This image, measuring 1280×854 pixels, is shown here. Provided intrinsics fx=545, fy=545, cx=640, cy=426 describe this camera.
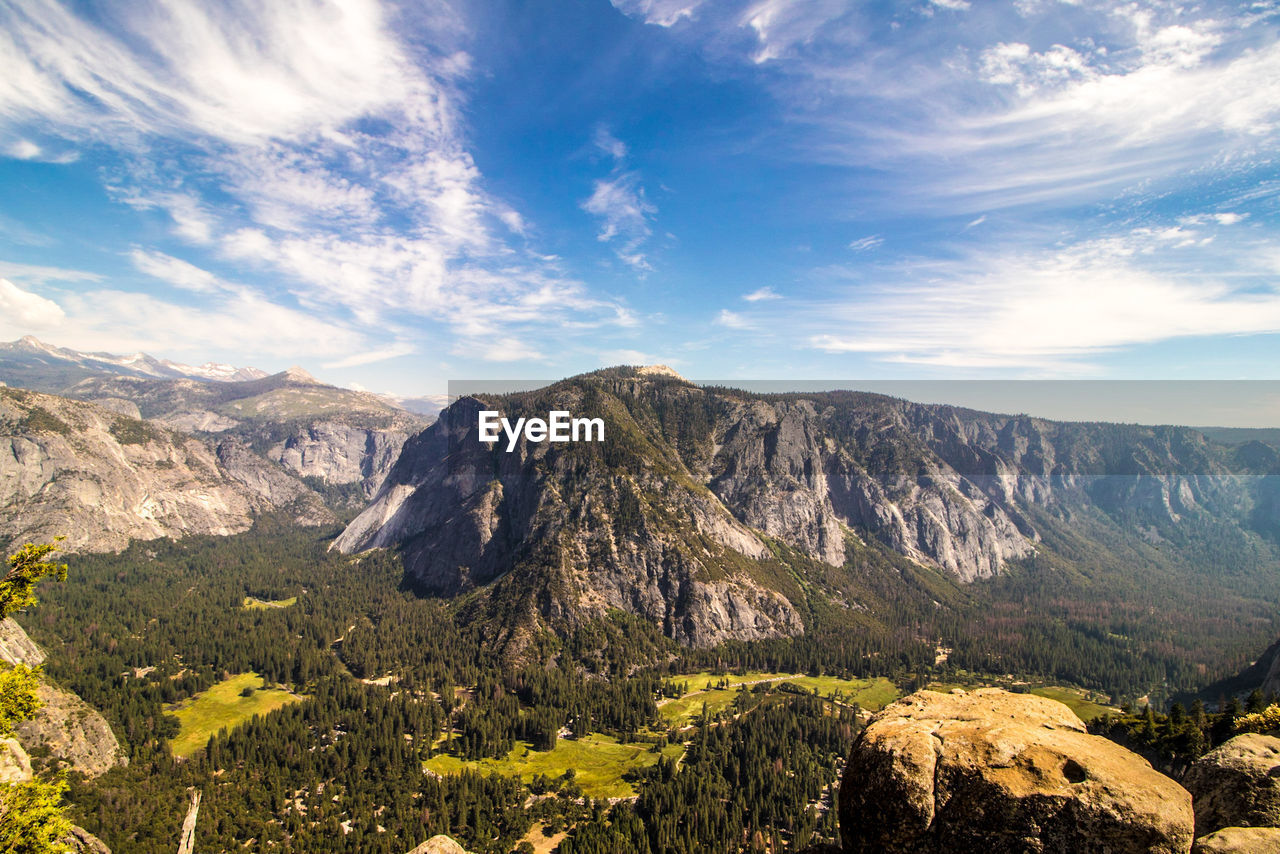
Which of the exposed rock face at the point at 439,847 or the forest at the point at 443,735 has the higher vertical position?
the exposed rock face at the point at 439,847

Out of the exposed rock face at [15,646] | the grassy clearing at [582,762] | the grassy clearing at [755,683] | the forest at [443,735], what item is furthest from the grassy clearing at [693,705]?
the exposed rock face at [15,646]

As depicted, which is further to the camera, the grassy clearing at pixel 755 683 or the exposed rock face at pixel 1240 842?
the grassy clearing at pixel 755 683

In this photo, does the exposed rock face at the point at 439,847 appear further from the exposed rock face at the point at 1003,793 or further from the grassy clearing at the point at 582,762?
the grassy clearing at the point at 582,762

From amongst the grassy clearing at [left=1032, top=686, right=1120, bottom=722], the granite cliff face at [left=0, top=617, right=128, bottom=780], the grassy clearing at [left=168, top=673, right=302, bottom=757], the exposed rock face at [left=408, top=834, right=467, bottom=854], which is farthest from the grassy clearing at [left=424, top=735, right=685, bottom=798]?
the grassy clearing at [left=1032, top=686, right=1120, bottom=722]

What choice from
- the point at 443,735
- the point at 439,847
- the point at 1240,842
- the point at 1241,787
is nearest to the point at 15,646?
the point at 443,735

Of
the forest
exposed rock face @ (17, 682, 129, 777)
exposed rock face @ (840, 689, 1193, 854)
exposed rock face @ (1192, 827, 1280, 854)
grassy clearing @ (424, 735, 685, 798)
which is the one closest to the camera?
exposed rock face @ (840, 689, 1193, 854)

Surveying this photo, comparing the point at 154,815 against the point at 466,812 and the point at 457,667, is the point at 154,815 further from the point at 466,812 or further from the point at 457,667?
the point at 457,667

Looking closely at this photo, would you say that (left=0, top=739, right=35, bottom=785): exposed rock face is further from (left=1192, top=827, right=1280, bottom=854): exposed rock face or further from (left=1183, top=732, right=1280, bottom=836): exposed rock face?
(left=1183, top=732, right=1280, bottom=836): exposed rock face
